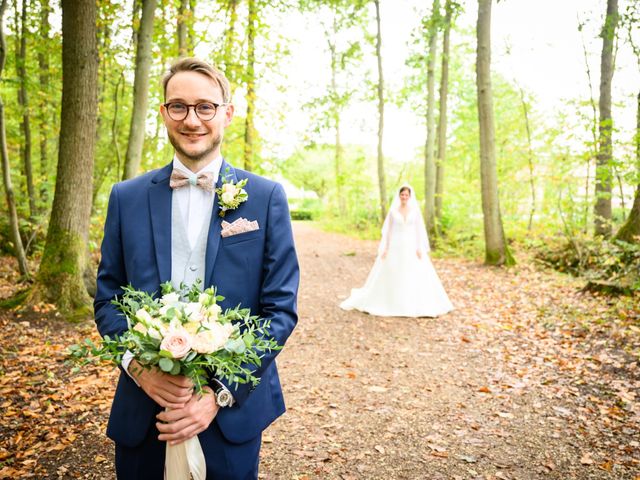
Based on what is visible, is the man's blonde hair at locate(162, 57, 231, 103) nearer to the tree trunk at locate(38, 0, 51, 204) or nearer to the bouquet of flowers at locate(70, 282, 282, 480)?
the bouquet of flowers at locate(70, 282, 282, 480)

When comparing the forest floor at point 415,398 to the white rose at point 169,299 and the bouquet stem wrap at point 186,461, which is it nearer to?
the bouquet stem wrap at point 186,461

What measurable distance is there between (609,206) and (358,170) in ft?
47.9

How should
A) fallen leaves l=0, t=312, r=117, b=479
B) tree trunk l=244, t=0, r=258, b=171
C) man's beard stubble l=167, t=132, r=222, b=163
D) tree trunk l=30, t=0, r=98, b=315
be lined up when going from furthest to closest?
tree trunk l=244, t=0, r=258, b=171
tree trunk l=30, t=0, r=98, b=315
fallen leaves l=0, t=312, r=117, b=479
man's beard stubble l=167, t=132, r=222, b=163

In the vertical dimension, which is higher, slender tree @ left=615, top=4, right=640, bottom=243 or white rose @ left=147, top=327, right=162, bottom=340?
slender tree @ left=615, top=4, right=640, bottom=243

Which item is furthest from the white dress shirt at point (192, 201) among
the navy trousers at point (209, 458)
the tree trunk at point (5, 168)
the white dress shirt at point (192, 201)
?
the tree trunk at point (5, 168)

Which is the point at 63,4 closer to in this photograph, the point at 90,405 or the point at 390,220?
the point at 90,405

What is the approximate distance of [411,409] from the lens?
4.76 metres

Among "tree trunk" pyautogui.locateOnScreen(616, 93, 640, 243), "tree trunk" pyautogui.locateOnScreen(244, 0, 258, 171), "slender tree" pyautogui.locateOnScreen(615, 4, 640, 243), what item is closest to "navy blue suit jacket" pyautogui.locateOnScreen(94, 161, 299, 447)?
"slender tree" pyautogui.locateOnScreen(615, 4, 640, 243)

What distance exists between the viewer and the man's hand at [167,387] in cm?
166

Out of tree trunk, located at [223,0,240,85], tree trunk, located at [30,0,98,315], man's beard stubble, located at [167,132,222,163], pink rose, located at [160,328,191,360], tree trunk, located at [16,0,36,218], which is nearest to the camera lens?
pink rose, located at [160,328,191,360]

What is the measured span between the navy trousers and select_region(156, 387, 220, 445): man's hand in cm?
14

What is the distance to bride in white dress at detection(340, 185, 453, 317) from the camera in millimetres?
8664

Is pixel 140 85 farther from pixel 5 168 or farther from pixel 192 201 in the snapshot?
pixel 192 201

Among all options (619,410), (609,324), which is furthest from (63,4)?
(609,324)
